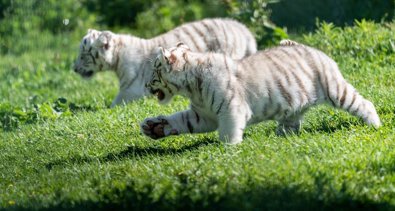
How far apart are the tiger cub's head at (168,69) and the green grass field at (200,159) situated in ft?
1.72

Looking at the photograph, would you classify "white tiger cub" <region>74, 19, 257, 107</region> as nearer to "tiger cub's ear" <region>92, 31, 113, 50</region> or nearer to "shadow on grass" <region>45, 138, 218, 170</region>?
"tiger cub's ear" <region>92, 31, 113, 50</region>

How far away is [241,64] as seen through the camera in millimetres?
7227

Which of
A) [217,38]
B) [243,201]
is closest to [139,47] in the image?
[217,38]

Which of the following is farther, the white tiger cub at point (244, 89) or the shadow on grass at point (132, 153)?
the shadow on grass at point (132, 153)

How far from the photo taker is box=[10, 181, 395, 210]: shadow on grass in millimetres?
5328

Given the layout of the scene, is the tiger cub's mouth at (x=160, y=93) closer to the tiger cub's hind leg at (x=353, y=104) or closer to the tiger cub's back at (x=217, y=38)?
the tiger cub's hind leg at (x=353, y=104)

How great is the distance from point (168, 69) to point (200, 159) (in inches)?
42.4

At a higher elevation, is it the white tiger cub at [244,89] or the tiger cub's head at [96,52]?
A: the white tiger cub at [244,89]

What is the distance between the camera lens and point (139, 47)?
35.3 ft

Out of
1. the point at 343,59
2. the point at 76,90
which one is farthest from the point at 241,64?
the point at 76,90

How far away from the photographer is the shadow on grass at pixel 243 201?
5.33 m

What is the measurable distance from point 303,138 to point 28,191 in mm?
2252

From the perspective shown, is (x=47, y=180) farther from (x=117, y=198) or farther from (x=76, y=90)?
(x=76, y=90)

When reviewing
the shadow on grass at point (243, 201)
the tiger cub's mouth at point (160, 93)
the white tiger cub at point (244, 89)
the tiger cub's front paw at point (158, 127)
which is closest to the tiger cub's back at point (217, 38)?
the white tiger cub at point (244, 89)
